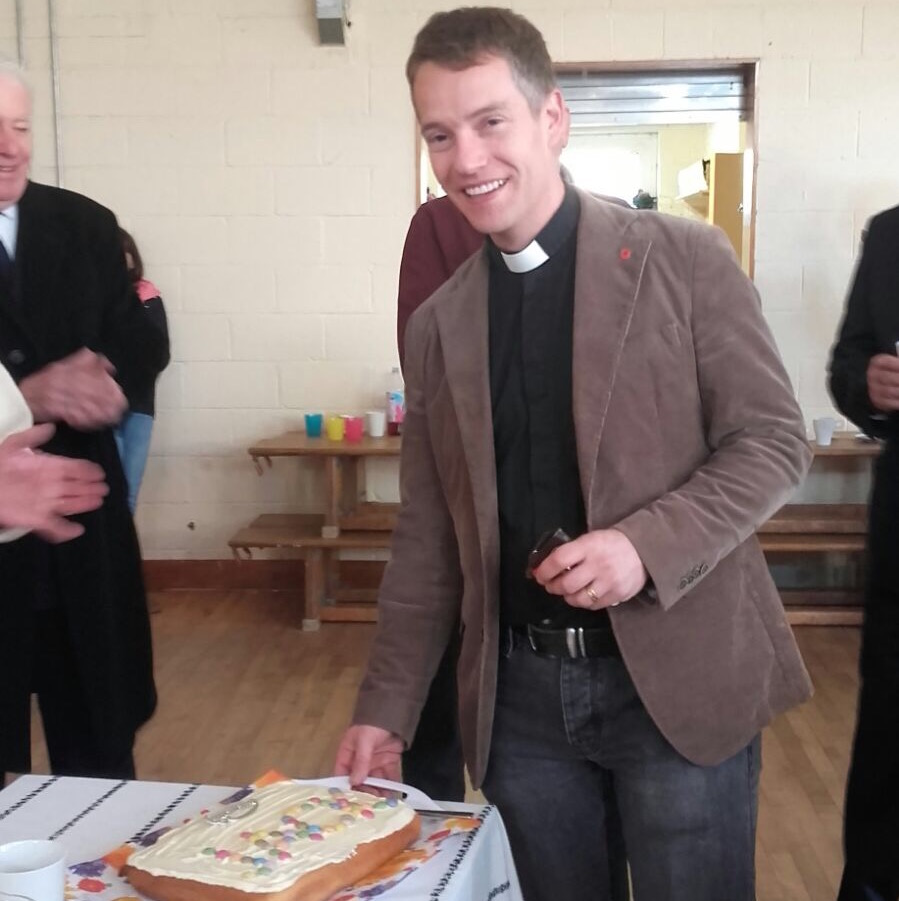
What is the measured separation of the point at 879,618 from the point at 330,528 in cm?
253

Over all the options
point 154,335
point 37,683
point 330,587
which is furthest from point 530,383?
point 330,587

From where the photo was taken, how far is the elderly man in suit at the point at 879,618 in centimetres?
195

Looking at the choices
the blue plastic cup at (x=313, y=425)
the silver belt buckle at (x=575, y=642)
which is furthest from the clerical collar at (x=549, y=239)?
the blue plastic cup at (x=313, y=425)

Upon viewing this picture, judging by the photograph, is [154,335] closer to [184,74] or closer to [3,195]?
[3,195]

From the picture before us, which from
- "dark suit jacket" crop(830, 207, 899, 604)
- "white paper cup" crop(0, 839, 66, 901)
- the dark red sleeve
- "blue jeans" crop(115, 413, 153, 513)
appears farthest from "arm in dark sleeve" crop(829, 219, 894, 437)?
"blue jeans" crop(115, 413, 153, 513)

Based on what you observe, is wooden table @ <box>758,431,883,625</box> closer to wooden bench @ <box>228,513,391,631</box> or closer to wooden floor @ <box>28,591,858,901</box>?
wooden floor @ <box>28,591,858,901</box>

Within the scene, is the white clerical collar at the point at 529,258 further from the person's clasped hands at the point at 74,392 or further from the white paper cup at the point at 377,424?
the white paper cup at the point at 377,424

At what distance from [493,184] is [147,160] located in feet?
11.6

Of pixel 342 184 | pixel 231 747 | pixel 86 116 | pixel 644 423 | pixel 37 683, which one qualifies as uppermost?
pixel 86 116

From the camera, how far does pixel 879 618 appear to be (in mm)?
1979

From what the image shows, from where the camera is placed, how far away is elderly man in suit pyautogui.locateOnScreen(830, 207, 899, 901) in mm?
1951

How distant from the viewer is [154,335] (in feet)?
6.54

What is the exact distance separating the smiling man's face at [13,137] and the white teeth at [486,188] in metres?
0.91

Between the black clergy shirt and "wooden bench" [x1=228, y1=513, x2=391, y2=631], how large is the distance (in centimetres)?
274
